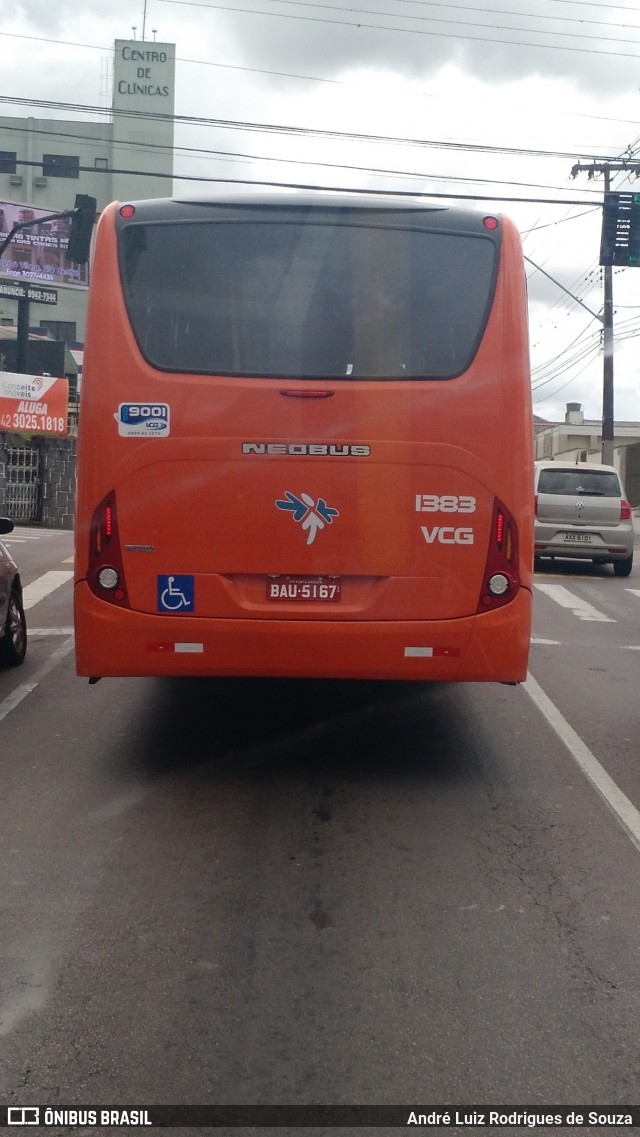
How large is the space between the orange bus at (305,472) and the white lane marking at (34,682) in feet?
7.76

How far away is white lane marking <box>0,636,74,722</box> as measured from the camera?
8.62 meters

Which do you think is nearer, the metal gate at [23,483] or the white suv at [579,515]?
the white suv at [579,515]

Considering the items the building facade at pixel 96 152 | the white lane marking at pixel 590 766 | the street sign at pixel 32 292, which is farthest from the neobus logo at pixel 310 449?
the building facade at pixel 96 152

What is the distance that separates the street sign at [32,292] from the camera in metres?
59.7

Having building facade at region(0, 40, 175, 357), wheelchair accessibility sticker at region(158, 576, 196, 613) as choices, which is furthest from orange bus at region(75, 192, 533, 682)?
building facade at region(0, 40, 175, 357)

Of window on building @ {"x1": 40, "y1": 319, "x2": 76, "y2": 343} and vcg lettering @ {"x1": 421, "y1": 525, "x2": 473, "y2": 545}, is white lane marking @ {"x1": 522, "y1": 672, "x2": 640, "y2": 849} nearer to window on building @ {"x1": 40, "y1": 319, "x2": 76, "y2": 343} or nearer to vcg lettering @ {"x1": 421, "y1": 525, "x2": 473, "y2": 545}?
vcg lettering @ {"x1": 421, "y1": 525, "x2": 473, "y2": 545}

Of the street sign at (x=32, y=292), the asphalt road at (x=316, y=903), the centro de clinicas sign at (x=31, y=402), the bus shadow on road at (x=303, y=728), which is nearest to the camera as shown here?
the asphalt road at (x=316, y=903)

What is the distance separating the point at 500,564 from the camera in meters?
6.45

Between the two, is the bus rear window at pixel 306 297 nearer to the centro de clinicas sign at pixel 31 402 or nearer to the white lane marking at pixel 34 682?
the white lane marking at pixel 34 682

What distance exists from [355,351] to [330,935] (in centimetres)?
319

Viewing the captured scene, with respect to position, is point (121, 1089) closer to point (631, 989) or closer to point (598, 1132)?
point (598, 1132)

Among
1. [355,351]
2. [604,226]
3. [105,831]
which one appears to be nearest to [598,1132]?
[105,831]

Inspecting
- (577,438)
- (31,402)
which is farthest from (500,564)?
(577,438)

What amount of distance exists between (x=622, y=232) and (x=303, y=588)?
17.8m
